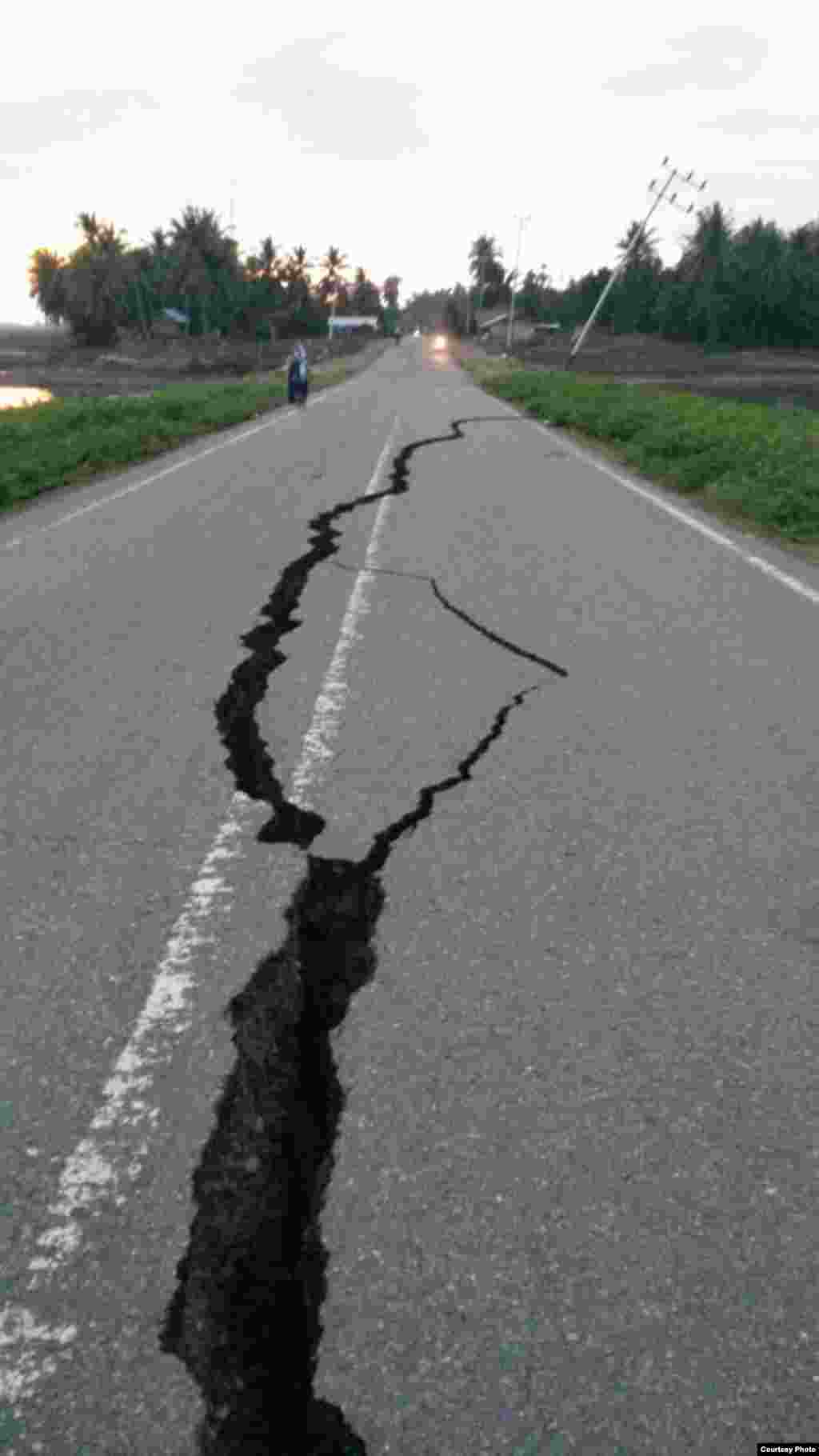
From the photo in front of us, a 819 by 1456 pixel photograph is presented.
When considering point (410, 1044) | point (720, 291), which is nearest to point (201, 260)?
point (720, 291)

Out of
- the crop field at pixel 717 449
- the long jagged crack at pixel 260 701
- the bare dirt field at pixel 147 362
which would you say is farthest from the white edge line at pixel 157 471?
the bare dirt field at pixel 147 362

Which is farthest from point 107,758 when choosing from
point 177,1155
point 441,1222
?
point 441,1222

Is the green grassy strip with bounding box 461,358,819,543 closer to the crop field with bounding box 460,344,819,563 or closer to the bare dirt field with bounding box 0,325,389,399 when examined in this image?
the crop field with bounding box 460,344,819,563

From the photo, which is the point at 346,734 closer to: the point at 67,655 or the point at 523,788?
the point at 523,788

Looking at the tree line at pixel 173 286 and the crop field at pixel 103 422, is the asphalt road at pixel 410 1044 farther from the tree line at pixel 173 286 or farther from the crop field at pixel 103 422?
the tree line at pixel 173 286

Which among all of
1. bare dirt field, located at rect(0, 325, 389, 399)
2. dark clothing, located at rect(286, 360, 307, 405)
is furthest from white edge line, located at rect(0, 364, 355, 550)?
bare dirt field, located at rect(0, 325, 389, 399)

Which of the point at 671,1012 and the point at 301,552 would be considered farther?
the point at 301,552

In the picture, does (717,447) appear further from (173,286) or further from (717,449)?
(173,286)

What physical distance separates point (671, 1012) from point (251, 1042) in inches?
37.7

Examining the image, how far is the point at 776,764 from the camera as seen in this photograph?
13.3 feet

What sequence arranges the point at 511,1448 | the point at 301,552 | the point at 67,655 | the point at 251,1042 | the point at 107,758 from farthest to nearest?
the point at 301,552, the point at 67,655, the point at 107,758, the point at 251,1042, the point at 511,1448

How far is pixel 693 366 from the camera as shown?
A: 6322cm

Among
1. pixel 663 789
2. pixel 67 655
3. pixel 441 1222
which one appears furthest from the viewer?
pixel 67 655

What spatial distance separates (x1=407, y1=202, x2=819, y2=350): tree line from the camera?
82.1 metres
